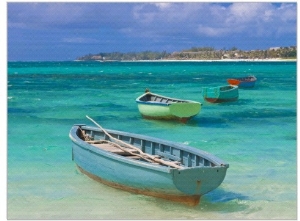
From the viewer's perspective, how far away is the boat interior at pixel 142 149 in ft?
34.4

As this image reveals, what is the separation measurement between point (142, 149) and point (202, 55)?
184 inches

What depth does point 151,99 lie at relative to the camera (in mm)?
19406

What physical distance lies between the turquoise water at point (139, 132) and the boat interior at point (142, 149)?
0.68 metres

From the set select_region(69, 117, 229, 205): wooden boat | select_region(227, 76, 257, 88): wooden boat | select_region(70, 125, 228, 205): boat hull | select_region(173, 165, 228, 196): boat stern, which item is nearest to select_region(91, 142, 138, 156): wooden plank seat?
select_region(69, 117, 229, 205): wooden boat

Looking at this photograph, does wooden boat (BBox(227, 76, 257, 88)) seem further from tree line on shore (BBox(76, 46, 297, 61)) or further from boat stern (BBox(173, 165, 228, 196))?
boat stern (BBox(173, 165, 228, 196))

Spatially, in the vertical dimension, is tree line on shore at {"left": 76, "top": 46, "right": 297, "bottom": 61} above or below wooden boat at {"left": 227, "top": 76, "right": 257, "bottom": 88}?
above

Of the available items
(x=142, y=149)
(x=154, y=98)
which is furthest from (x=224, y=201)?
(x=154, y=98)

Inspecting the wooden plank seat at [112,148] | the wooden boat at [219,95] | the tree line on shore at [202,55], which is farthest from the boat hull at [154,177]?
the wooden boat at [219,95]

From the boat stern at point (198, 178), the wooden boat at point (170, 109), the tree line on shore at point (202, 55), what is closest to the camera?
the boat stern at point (198, 178)

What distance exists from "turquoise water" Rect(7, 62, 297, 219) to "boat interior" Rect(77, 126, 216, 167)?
679 mm

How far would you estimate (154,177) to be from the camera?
31.5 ft

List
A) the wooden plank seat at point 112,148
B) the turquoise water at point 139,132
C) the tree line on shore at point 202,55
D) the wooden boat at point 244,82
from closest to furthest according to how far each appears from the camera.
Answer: the turquoise water at point 139,132
the wooden plank seat at point 112,148
the tree line on shore at point 202,55
the wooden boat at point 244,82

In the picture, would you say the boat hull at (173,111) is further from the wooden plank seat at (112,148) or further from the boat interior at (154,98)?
the wooden plank seat at (112,148)

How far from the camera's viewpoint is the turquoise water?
10.4 meters
